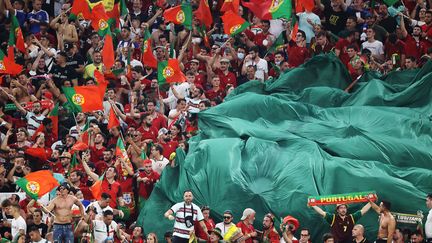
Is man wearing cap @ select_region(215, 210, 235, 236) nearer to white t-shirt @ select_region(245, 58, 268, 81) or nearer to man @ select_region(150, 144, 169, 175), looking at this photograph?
man @ select_region(150, 144, 169, 175)

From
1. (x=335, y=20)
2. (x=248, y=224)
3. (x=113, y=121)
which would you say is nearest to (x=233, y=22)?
(x=335, y=20)

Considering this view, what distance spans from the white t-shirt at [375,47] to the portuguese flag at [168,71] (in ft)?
12.7

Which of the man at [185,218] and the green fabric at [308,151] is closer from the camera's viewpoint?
the man at [185,218]

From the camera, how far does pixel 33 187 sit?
26.4 metres

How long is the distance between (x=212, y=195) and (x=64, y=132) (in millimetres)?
5332

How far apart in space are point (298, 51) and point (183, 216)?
702 cm

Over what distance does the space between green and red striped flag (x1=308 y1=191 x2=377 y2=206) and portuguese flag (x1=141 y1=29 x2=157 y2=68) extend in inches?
303

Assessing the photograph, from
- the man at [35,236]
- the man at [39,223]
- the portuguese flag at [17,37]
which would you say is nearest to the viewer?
the man at [35,236]

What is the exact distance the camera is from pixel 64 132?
99.8 ft

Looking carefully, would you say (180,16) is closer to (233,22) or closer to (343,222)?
(233,22)

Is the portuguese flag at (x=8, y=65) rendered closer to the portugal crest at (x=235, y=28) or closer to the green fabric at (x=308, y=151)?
the portugal crest at (x=235, y=28)

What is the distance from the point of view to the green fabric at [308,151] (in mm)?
25578

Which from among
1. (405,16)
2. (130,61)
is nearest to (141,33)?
(130,61)

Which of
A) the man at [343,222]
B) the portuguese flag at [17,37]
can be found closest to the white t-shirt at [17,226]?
the man at [343,222]
